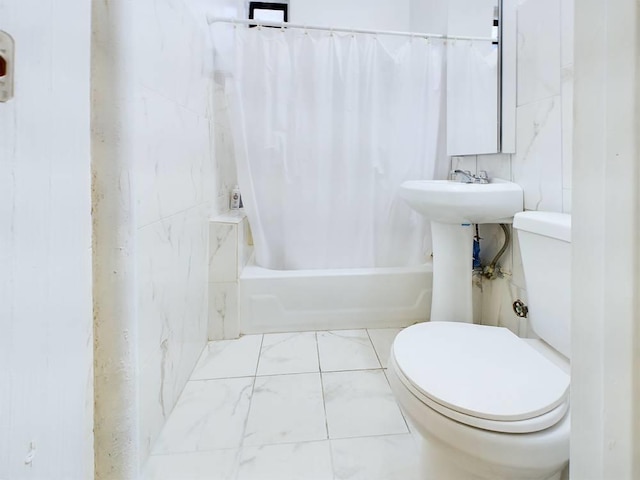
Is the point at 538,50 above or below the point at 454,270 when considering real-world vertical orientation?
above

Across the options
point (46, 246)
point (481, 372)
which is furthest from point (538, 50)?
point (46, 246)

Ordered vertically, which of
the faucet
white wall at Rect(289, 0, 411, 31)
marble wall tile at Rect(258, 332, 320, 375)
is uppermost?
white wall at Rect(289, 0, 411, 31)

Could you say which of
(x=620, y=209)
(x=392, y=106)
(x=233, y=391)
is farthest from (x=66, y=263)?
(x=392, y=106)

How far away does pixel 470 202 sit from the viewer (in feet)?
4.43

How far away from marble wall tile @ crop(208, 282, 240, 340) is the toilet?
103cm

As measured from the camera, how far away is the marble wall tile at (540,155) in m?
1.22

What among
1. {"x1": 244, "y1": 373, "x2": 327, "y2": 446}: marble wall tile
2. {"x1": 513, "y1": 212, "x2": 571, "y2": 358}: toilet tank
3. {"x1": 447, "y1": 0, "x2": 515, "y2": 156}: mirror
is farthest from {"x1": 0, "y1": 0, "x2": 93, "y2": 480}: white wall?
{"x1": 447, "y1": 0, "x2": 515, "y2": 156}: mirror

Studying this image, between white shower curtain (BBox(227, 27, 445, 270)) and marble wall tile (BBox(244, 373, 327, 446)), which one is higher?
white shower curtain (BBox(227, 27, 445, 270))

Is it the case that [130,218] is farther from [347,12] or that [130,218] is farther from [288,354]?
[347,12]

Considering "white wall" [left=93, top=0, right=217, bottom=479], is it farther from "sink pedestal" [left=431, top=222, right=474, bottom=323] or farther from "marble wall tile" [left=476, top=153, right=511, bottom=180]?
"marble wall tile" [left=476, top=153, right=511, bottom=180]

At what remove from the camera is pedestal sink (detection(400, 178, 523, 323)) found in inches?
53.7

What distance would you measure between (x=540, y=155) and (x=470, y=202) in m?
0.29

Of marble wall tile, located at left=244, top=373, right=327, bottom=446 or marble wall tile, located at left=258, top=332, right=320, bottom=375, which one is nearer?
marble wall tile, located at left=244, top=373, right=327, bottom=446

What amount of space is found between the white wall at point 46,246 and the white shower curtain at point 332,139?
4.17 ft
